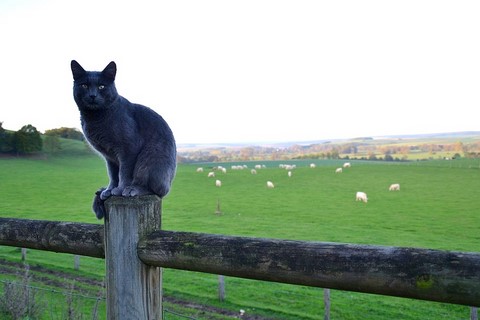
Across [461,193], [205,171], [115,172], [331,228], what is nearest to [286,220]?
[331,228]

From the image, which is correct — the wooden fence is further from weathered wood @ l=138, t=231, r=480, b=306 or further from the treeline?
the treeline

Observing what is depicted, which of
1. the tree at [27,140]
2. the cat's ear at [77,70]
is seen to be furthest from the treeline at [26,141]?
the cat's ear at [77,70]

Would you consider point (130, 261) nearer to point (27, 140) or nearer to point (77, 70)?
point (77, 70)

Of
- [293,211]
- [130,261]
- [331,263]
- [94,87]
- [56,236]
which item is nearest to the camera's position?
[331,263]

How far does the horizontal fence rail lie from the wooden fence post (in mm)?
64

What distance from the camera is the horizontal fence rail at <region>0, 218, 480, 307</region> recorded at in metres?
1.54

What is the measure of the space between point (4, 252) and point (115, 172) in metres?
19.6

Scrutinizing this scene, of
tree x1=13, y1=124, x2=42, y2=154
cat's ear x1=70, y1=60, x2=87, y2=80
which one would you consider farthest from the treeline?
cat's ear x1=70, y1=60, x2=87, y2=80

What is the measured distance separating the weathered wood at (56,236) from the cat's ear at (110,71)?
42.0 inches

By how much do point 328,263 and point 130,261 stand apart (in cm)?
103

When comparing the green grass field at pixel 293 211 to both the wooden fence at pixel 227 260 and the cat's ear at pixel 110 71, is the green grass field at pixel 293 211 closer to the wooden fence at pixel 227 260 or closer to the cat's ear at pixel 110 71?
the cat's ear at pixel 110 71

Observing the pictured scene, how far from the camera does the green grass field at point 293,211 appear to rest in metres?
14.6

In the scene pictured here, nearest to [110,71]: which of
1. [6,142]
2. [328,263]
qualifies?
[328,263]

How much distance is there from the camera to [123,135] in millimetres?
2719
